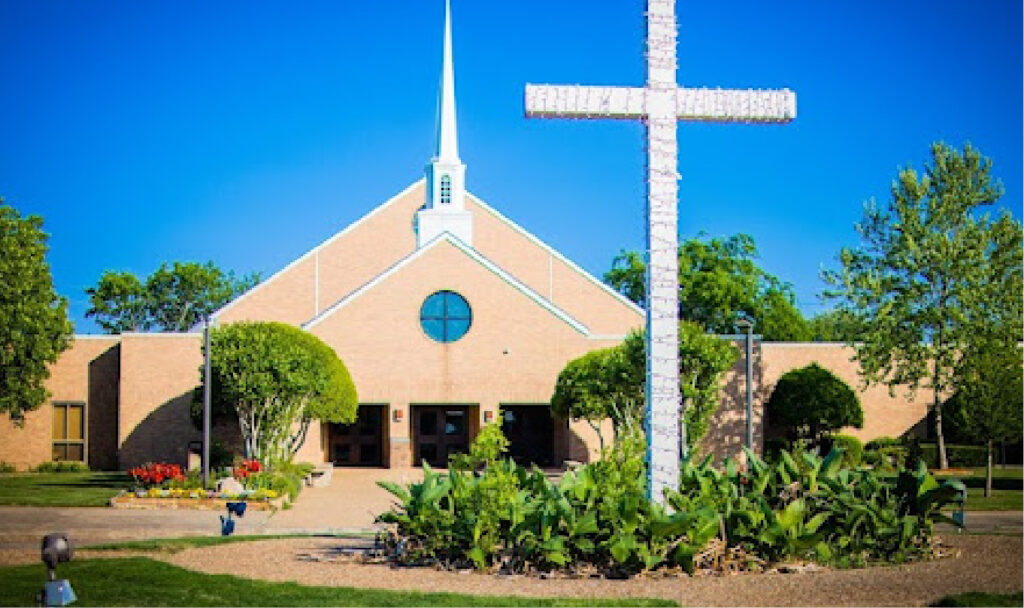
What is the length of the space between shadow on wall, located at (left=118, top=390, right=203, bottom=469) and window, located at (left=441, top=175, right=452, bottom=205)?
11.5 meters

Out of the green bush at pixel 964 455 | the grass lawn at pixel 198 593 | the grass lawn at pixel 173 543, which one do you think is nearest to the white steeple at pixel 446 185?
the green bush at pixel 964 455

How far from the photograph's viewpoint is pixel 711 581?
1273 cm

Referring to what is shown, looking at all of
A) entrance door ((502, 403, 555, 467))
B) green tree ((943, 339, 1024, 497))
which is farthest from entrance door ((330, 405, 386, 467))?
green tree ((943, 339, 1024, 497))

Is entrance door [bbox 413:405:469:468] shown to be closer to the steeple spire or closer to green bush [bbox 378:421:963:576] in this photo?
the steeple spire

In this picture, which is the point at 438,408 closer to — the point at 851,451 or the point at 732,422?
the point at 732,422

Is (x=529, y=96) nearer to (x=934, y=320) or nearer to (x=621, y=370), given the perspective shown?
(x=621, y=370)

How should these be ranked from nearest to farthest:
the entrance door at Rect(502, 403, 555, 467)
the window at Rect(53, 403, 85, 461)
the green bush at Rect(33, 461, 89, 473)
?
the green bush at Rect(33, 461, 89, 473), the window at Rect(53, 403, 85, 461), the entrance door at Rect(502, 403, 555, 467)

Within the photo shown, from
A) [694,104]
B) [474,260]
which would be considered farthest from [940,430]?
[694,104]

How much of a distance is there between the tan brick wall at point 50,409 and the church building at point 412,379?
0.14ft

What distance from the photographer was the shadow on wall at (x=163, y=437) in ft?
122

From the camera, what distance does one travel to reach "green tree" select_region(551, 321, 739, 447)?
3044cm

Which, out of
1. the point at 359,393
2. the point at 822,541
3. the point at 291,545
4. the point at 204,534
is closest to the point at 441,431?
the point at 359,393

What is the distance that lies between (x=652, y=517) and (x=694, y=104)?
15.9ft

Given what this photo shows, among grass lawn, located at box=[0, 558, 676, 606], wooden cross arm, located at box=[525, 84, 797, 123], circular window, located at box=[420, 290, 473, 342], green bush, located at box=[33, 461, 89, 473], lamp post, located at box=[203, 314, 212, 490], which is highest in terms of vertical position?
wooden cross arm, located at box=[525, 84, 797, 123]
